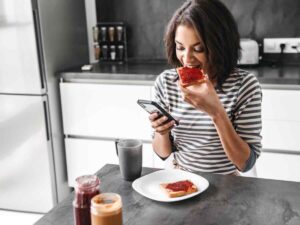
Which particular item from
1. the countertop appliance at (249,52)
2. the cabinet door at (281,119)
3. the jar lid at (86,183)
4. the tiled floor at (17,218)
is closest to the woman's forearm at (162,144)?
the jar lid at (86,183)

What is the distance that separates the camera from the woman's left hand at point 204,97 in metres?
1.21

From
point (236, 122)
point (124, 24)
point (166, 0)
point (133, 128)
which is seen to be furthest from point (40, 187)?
point (236, 122)

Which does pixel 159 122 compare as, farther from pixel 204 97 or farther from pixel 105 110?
pixel 105 110

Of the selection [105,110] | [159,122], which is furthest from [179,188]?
[105,110]

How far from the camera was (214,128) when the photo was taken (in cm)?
143

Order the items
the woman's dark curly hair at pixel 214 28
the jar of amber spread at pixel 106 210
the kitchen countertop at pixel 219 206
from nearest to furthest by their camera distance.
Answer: the jar of amber spread at pixel 106 210
the kitchen countertop at pixel 219 206
the woman's dark curly hair at pixel 214 28

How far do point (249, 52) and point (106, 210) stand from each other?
6.28 ft

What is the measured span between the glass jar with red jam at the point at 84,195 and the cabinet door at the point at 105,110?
1.56m

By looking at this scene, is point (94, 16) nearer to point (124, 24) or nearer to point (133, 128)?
point (124, 24)

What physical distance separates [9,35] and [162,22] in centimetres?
101

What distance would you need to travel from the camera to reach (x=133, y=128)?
2.53 m

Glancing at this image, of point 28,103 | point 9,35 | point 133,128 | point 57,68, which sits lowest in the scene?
point 133,128

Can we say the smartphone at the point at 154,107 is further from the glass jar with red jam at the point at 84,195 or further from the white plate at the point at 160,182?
the glass jar with red jam at the point at 84,195

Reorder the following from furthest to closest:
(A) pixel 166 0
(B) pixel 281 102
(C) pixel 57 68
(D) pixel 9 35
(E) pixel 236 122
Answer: (A) pixel 166 0 < (C) pixel 57 68 < (D) pixel 9 35 < (B) pixel 281 102 < (E) pixel 236 122
